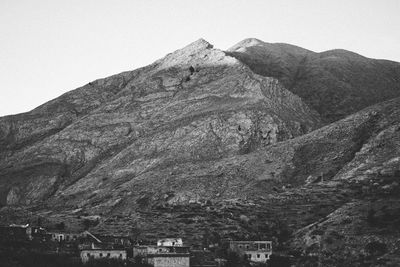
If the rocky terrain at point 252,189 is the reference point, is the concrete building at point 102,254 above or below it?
below

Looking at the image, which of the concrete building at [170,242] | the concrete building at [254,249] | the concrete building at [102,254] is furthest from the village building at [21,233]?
the concrete building at [254,249]

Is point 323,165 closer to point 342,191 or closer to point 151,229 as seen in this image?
point 342,191

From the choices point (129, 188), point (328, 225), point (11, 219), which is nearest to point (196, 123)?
point (129, 188)

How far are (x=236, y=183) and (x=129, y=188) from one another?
27.3m

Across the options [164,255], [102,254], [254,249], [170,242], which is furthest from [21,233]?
[254,249]

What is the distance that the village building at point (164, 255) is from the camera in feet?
320

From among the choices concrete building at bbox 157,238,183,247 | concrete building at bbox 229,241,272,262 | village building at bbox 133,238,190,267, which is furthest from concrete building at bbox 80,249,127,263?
concrete building at bbox 229,241,272,262

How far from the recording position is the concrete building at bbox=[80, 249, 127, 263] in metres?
97.0

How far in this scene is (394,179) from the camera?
133250mm

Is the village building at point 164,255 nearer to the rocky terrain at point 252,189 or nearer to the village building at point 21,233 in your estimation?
the rocky terrain at point 252,189

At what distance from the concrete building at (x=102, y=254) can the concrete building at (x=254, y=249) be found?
1937 centimetres

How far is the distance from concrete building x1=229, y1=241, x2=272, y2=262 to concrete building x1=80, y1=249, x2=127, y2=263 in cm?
1937

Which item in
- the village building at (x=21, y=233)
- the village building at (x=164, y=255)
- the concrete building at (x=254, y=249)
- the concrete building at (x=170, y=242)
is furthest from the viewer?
the concrete building at (x=254, y=249)

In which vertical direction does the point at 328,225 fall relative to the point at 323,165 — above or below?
below
